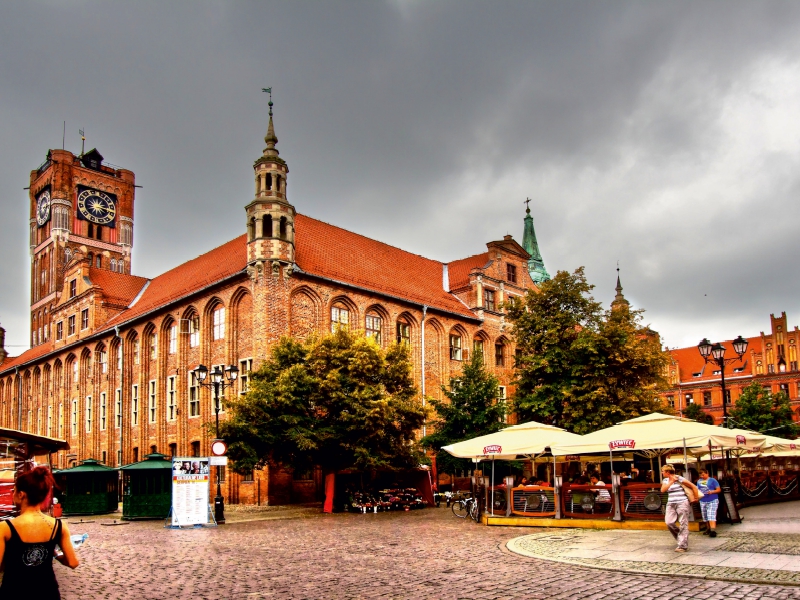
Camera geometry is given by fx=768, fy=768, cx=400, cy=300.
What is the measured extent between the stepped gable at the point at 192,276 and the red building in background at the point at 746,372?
159 ft

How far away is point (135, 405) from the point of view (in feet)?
148

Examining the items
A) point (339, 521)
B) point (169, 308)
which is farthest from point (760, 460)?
point (169, 308)

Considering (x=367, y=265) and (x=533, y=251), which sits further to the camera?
(x=533, y=251)

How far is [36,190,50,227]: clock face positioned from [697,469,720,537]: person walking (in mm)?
73346

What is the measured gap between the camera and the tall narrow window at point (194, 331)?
1576 inches

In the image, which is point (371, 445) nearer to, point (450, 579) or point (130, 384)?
point (450, 579)

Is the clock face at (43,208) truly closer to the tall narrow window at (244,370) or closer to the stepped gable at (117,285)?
the stepped gable at (117,285)

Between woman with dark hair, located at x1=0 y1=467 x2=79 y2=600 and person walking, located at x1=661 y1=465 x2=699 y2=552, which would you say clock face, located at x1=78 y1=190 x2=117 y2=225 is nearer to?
person walking, located at x1=661 y1=465 x2=699 y2=552

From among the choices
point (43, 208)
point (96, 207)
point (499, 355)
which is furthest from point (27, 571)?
point (43, 208)

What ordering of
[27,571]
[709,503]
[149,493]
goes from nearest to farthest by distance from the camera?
[27,571] → [709,503] → [149,493]

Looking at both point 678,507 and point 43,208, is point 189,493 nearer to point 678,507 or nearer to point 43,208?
point 678,507

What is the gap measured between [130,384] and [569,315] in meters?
26.4

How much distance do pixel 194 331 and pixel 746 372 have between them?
62.0 metres

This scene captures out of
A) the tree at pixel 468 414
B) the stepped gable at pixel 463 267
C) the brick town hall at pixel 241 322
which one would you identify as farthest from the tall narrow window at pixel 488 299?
the tree at pixel 468 414
